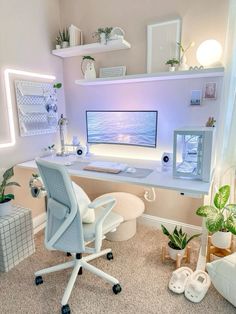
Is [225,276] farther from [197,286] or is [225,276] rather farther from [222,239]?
[222,239]

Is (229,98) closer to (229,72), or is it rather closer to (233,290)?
(229,72)

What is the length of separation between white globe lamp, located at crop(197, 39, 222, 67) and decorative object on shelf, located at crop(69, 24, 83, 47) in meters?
1.23

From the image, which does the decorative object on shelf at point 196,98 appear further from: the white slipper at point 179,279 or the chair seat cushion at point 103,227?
the white slipper at point 179,279

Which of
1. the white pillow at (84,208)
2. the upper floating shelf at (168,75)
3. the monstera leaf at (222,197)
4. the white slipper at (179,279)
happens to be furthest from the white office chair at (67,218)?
the upper floating shelf at (168,75)

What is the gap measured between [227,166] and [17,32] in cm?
219

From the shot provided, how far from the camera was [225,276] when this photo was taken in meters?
1.44

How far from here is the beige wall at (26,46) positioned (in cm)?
196

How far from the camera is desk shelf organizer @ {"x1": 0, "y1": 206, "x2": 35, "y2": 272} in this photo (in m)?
1.77

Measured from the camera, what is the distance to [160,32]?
6.57 ft

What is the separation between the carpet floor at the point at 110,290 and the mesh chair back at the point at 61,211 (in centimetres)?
41

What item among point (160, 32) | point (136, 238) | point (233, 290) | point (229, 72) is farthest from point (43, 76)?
point (233, 290)

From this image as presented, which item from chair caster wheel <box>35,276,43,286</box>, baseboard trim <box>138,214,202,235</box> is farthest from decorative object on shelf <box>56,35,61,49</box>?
chair caster wheel <box>35,276,43,286</box>

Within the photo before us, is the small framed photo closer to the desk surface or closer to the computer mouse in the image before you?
the desk surface

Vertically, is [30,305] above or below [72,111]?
below
